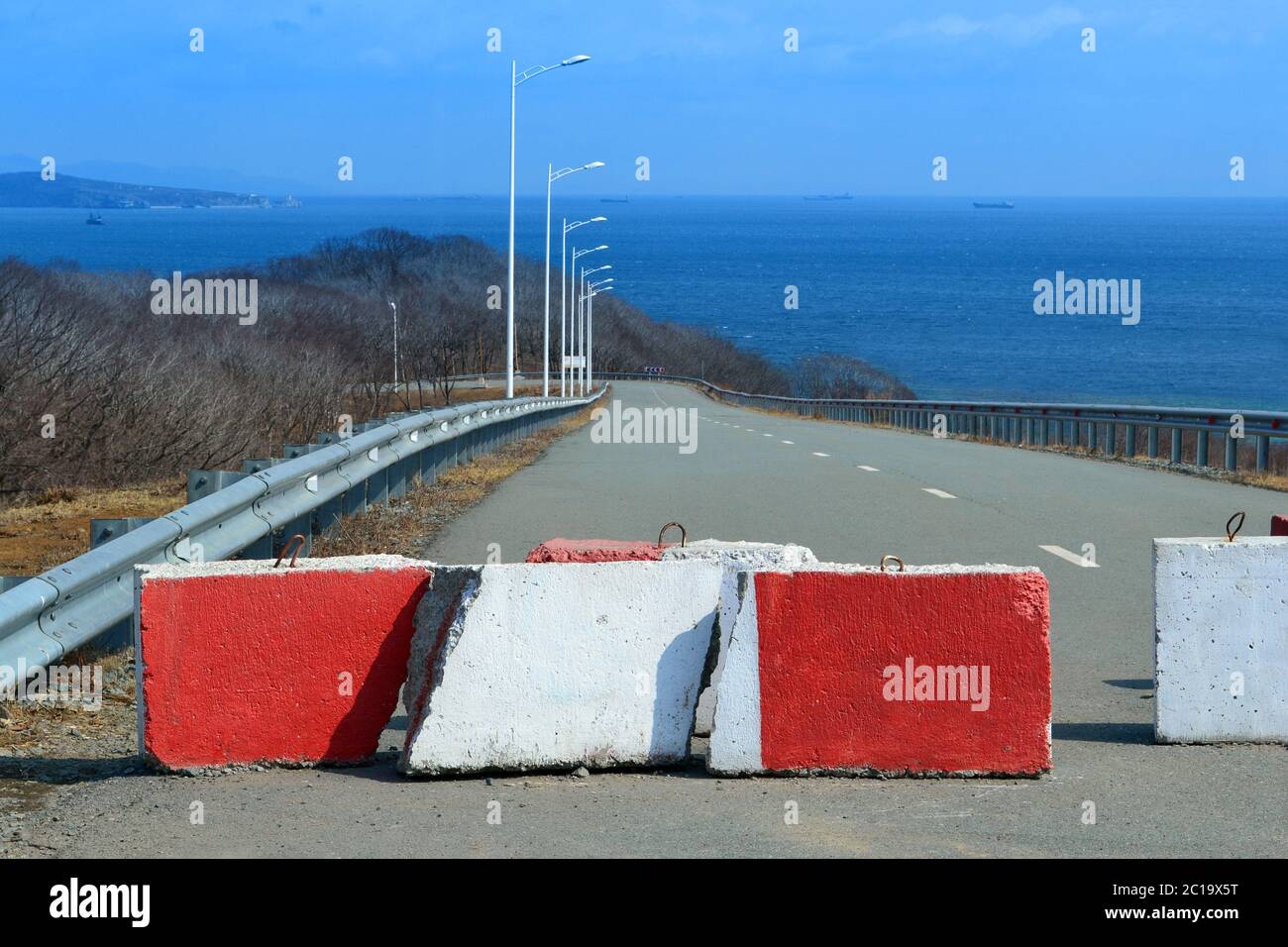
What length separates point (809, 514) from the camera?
57.4 feet

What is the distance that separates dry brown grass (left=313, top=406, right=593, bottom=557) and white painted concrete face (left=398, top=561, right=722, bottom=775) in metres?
4.44

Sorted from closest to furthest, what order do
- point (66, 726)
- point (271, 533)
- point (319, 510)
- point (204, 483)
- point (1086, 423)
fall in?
point (66, 726), point (204, 483), point (271, 533), point (319, 510), point (1086, 423)

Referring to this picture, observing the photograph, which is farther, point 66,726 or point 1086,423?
point 1086,423

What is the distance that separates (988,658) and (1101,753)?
2.92 feet

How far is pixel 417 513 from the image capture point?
1684 centimetres

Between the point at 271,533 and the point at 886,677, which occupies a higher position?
the point at 271,533

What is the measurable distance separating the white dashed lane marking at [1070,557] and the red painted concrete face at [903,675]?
681 cm

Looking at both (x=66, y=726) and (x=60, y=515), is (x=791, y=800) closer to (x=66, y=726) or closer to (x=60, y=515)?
(x=66, y=726)

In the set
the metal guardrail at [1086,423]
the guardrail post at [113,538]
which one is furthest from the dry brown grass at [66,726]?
the metal guardrail at [1086,423]

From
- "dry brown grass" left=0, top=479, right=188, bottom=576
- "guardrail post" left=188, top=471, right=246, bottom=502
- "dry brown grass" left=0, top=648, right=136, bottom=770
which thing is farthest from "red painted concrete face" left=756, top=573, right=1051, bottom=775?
"dry brown grass" left=0, top=479, right=188, bottom=576

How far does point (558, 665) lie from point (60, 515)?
1078 cm

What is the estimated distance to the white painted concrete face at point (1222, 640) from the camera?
7547 mm

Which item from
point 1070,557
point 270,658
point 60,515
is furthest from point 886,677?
point 60,515
